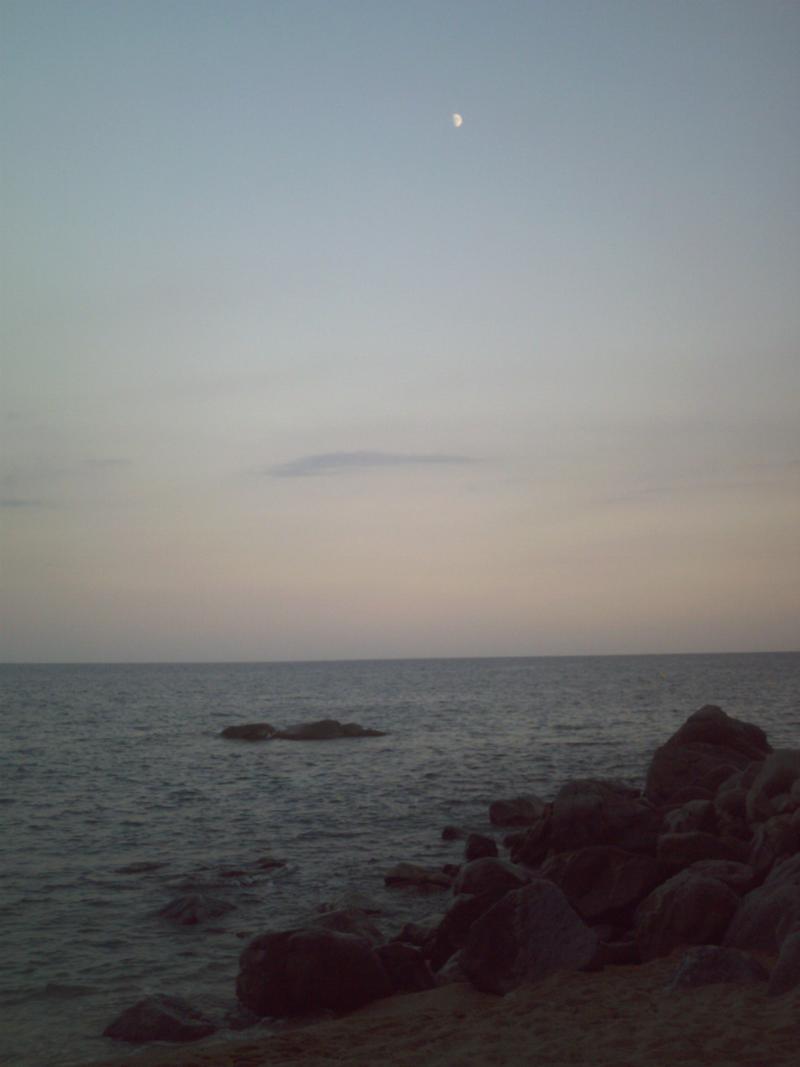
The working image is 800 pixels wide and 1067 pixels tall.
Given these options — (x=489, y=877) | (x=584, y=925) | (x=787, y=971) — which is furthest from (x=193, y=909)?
(x=787, y=971)

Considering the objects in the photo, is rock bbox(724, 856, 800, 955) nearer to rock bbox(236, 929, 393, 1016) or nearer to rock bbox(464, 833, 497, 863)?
rock bbox(236, 929, 393, 1016)

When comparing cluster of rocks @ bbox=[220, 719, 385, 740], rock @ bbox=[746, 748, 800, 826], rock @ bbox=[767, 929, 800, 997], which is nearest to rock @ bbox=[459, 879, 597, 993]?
rock @ bbox=[767, 929, 800, 997]

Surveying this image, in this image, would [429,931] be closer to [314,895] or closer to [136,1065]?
[314,895]

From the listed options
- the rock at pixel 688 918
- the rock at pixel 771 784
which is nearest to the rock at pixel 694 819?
the rock at pixel 771 784

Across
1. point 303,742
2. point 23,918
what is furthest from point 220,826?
point 303,742

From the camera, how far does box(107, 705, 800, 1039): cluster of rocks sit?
11.6 meters

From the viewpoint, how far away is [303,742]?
52.6 m

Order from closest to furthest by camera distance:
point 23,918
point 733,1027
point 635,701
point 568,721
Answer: point 733,1027 → point 23,918 → point 568,721 → point 635,701

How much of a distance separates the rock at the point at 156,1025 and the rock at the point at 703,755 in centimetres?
1624

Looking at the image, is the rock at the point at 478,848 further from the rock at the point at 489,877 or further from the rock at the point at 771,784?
the rock at the point at 771,784

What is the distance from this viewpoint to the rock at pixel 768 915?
1145 centimetres

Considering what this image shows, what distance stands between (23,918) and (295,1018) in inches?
281

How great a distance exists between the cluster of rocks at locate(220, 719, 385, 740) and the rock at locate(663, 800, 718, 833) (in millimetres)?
35696

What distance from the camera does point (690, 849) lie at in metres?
15.4
